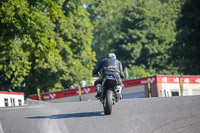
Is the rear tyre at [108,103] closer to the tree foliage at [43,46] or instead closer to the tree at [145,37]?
the tree foliage at [43,46]

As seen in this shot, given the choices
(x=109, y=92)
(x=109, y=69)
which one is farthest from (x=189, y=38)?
(x=109, y=92)

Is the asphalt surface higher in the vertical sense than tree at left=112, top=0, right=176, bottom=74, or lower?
lower

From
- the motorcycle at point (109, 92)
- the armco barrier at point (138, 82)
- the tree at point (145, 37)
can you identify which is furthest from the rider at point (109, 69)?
the tree at point (145, 37)

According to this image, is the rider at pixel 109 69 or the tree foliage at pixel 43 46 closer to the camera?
the rider at pixel 109 69

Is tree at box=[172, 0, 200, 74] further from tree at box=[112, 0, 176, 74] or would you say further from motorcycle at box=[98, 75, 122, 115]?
motorcycle at box=[98, 75, 122, 115]

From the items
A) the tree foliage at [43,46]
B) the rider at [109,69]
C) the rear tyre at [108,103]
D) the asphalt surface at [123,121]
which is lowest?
the asphalt surface at [123,121]

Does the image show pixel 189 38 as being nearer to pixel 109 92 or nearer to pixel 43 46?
pixel 43 46

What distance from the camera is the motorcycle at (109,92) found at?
14.0 m

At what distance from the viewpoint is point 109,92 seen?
14.2 meters

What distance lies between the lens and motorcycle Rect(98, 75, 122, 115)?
14000 millimetres

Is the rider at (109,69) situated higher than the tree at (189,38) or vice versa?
the tree at (189,38)

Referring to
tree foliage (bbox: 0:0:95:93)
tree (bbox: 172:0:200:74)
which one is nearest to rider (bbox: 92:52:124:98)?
tree foliage (bbox: 0:0:95:93)

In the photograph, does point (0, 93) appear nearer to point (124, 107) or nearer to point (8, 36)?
point (8, 36)

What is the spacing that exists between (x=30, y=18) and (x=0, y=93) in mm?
5280
